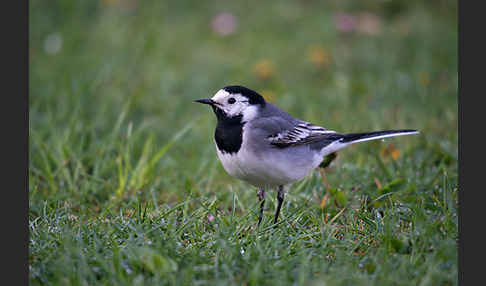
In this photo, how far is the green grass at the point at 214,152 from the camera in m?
2.69

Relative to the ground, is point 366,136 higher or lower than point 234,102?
lower

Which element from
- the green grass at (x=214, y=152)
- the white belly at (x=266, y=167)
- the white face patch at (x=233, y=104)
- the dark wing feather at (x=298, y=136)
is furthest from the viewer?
the white face patch at (x=233, y=104)

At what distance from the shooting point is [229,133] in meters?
3.46

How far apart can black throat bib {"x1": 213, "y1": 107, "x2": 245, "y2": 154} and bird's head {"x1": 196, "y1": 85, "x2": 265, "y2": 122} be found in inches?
0.7

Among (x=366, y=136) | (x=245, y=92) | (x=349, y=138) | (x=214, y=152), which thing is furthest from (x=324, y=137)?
(x=214, y=152)

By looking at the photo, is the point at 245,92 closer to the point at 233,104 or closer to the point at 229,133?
the point at 233,104

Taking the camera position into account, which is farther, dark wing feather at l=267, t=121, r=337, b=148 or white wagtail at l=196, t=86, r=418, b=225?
dark wing feather at l=267, t=121, r=337, b=148

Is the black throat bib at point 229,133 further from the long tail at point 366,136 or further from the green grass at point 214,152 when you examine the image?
the long tail at point 366,136

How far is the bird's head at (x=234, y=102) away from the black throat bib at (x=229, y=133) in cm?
2

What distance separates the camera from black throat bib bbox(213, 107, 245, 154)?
3391mm

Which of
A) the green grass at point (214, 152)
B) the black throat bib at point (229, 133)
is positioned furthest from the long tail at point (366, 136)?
the black throat bib at point (229, 133)

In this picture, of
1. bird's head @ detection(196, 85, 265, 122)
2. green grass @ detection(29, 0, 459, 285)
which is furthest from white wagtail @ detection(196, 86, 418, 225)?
green grass @ detection(29, 0, 459, 285)

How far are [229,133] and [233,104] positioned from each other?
252mm

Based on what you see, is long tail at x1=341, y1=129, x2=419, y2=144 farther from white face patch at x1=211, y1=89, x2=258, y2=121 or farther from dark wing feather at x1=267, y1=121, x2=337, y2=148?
white face patch at x1=211, y1=89, x2=258, y2=121
